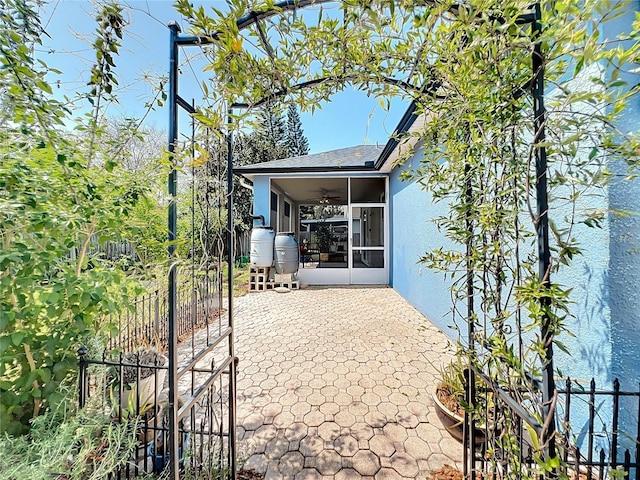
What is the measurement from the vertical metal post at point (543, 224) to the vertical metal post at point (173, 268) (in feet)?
4.11

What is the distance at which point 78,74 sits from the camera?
57.1 inches

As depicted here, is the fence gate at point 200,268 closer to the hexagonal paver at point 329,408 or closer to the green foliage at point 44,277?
the green foliage at point 44,277

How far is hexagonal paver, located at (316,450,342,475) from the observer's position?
5.34 feet

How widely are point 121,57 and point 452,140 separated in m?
1.79

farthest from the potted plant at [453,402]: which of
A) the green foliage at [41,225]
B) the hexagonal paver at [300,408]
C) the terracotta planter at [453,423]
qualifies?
the green foliage at [41,225]

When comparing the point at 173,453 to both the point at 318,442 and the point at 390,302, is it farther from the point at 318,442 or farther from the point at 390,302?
the point at 390,302

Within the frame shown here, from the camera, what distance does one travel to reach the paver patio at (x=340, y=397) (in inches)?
66.9

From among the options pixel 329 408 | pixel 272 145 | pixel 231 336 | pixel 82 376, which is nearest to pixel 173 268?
pixel 231 336

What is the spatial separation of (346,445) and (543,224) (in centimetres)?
182

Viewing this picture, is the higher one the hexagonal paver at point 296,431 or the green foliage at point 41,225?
the green foliage at point 41,225

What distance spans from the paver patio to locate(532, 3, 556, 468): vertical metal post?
0.60m

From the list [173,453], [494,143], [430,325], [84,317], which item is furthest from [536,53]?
[430,325]

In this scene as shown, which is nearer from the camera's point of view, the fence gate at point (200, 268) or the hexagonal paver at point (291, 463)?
the fence gate at point (200, 268)

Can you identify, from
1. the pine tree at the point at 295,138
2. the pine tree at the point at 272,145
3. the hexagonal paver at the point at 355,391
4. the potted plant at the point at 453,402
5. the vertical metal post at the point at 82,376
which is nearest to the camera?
the vertical metal post at the point at 82,376
